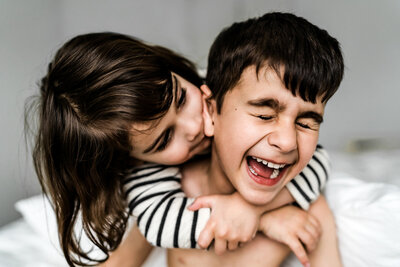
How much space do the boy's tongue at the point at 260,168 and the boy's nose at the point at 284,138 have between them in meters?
0.10

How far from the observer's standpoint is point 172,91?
32.5 inches

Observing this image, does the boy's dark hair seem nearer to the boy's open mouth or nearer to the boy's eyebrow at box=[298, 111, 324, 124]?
the boy's eyebrow at box=[298, 111, 324, 124]

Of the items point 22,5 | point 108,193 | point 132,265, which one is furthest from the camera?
point 22,5

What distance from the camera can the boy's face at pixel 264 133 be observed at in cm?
69

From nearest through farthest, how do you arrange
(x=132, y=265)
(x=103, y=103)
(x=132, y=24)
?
(x=103, y=103) < (x=132, y=265) < (x=132, y=24)

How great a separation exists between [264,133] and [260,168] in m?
0.11

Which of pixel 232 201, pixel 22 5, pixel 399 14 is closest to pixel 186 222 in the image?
pixel 232 201

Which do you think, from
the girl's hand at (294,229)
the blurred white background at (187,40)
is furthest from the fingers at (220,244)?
the blurred white background at (187,40)

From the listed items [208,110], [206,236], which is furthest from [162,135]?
[206,236]

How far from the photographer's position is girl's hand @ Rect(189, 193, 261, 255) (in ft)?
2.72

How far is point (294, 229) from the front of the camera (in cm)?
88

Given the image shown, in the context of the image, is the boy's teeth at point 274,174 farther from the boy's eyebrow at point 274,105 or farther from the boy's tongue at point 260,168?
the boy's eyebrow at point 274,105

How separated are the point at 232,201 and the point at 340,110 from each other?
761 mm

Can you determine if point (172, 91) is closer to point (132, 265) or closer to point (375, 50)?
point (132, 265)
